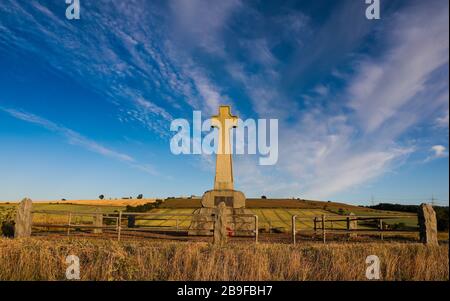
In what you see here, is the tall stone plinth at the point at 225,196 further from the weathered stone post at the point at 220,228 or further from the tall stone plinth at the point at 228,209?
the weathered stone post at the point at 220,228

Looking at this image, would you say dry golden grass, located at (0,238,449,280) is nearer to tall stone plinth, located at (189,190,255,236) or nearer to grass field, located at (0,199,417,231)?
grass field, located at (0,199,417,231)

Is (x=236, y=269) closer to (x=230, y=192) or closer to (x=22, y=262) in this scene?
(x=22, y=262)

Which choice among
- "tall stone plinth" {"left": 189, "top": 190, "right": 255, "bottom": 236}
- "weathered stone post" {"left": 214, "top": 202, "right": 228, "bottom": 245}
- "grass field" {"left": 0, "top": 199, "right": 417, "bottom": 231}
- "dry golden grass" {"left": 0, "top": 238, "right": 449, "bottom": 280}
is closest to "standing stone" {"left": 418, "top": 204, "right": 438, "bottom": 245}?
"grass field" {"left": 0, "top": 199, "right": 417, "bottom": 231}

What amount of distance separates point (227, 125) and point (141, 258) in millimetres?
11336

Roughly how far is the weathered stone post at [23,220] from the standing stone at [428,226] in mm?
15462

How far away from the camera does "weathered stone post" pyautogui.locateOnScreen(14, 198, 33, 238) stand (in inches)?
533

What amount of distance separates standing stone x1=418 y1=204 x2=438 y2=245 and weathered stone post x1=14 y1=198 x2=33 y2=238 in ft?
50.7

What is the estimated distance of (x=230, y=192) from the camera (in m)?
17.7

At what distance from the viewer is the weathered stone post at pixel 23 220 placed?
13.5m

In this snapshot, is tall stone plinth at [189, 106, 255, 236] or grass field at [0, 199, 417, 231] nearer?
tall stone plinth at [189, 106, 255, 236]

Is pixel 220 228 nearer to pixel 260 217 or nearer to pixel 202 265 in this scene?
pixel 202 265
